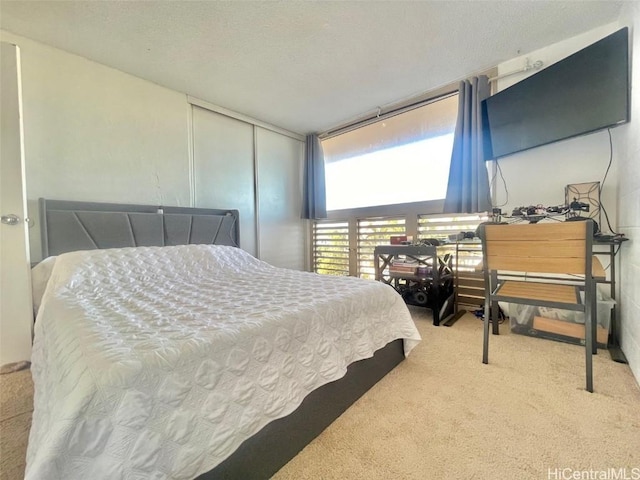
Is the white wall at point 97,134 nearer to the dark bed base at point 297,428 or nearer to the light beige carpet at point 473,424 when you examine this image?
the light beige carpet at point 473,424

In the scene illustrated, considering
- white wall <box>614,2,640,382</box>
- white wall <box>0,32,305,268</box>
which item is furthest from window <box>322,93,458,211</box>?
white wall <box>0,32,305,268</box>

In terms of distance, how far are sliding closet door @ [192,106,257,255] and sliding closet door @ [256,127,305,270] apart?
0.15 meters

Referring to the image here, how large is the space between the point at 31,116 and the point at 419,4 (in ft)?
9.39

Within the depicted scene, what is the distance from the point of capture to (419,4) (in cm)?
178

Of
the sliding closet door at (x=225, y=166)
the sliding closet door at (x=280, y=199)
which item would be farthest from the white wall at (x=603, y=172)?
the sliding closet door at (x=225, y=166)

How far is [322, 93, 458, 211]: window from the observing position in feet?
9.61

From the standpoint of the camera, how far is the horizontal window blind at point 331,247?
3.84 meters

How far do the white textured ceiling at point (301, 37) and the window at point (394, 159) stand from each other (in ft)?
1.24

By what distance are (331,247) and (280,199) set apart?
1.00 m

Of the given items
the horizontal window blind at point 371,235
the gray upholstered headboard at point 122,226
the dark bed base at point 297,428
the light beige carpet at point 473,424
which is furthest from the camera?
the horizontal window blind at point 371,235

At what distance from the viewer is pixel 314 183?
391 centimetres

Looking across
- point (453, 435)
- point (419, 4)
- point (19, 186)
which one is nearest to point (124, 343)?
point (453, 435)

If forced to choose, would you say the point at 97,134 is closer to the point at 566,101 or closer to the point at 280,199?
the point at 280,199

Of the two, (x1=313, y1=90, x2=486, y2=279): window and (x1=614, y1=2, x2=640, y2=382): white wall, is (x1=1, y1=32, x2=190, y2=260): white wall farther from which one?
(x1=614, y1=2, x2=640, y2=382): white wall
